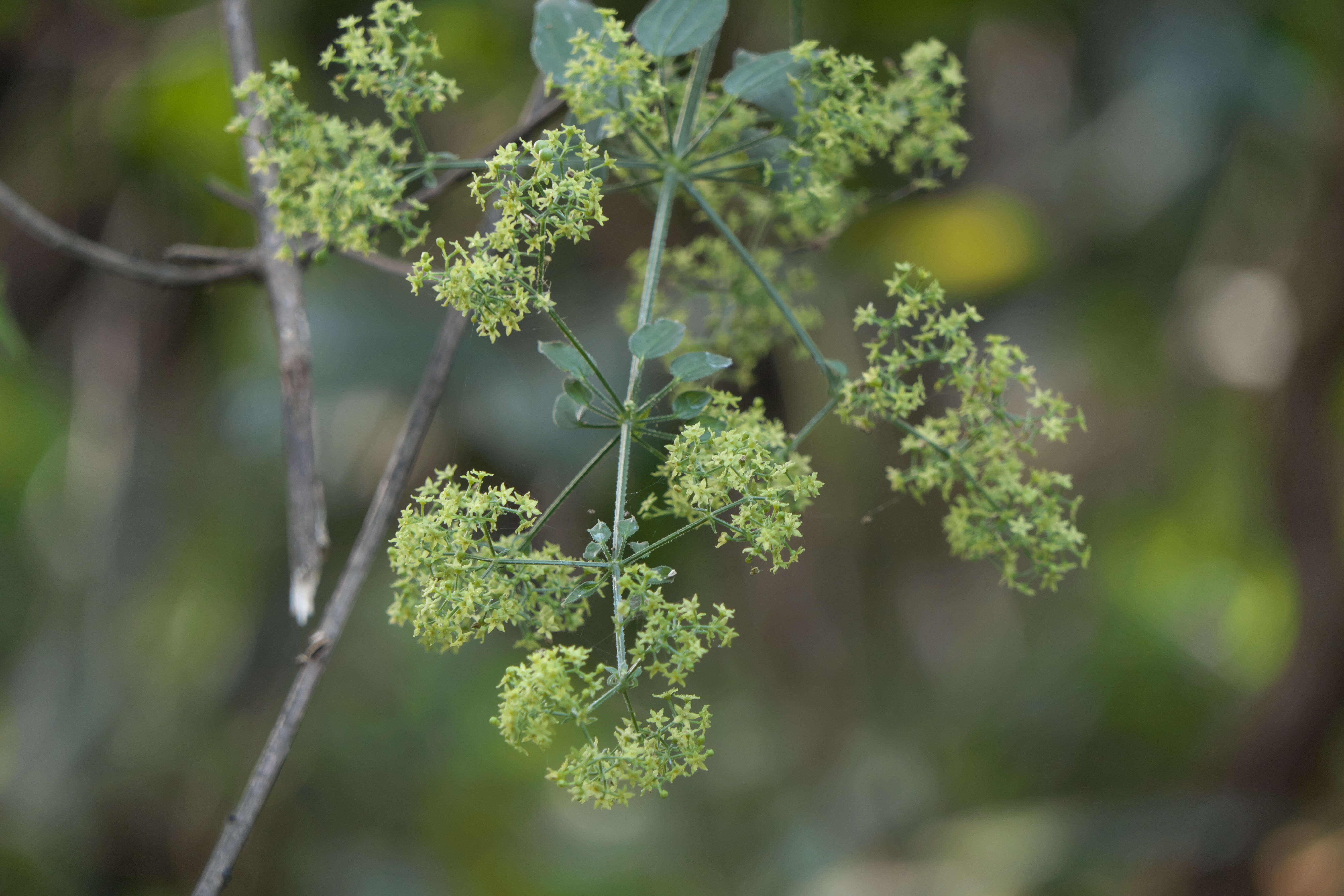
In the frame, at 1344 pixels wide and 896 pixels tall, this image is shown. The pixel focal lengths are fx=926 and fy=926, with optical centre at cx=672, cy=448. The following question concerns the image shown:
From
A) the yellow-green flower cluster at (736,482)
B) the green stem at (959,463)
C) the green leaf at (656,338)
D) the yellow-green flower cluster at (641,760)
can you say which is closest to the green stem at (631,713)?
the yellow-green flower cluster at (641,760)

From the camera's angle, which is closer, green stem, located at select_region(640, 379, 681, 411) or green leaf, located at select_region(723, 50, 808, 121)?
green stem, located at select_region(640, 379, 681, 411)

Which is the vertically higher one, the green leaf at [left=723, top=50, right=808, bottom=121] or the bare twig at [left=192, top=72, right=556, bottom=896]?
the green leaf at [left=723, top=50, right=808, bottom=121]

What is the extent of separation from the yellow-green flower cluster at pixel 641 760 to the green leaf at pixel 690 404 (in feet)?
0.58

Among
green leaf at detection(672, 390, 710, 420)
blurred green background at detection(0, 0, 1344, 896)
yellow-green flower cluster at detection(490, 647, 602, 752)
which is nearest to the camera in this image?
yellow-green flower cluster at detection(490, 647, 602, 752)

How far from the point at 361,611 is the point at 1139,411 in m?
2.51

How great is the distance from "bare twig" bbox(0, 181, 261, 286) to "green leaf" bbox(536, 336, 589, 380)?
484 millimetres

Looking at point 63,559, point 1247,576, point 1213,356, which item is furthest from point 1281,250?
point 63,559

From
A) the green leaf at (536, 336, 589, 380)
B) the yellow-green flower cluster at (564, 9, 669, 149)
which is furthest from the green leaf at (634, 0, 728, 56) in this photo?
the green leaf at (536, 336, 589, 380)

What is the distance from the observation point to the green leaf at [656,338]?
0.57 meters

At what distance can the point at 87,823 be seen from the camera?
8.27 ft

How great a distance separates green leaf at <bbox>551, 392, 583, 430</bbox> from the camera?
61 centimetres

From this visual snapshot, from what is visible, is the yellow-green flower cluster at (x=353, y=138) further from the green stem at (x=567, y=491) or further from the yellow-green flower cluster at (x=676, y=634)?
the yellow-green flower cluster at (x=676, y=634)

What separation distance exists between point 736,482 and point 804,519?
1.97 meters

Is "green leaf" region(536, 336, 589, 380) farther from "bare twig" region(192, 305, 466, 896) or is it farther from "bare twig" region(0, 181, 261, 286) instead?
"bare twig" region(0, 181, 261, 286)
